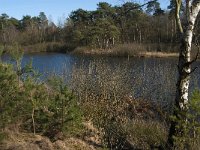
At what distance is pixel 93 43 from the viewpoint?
180ft

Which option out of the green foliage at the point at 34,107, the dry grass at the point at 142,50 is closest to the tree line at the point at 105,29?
the dry grass at the point at 142,50

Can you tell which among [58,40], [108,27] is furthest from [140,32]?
[58,40]

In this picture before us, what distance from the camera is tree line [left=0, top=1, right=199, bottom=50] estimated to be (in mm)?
56531

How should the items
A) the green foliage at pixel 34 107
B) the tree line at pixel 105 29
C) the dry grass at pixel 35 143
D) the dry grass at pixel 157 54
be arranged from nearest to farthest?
the dry grass at pixel 35 143
the green foliage at pixel 34 107
the dry grass at pixel 157 54
the tree line at pixel 105 29

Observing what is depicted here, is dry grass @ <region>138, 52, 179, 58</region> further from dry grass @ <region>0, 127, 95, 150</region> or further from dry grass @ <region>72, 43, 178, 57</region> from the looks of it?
dry grass @ <region>0, 127, 95, 150</region>

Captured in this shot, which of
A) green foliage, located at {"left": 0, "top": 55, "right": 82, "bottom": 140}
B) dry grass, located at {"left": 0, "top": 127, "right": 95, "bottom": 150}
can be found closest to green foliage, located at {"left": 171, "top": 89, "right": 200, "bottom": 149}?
dry grass, located at {"left": 0, "top": 127, "right": 95, "bottom": 150}

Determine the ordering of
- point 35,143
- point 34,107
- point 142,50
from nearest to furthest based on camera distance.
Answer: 1. point 35,143
2. point 34,107
3. point 142,50

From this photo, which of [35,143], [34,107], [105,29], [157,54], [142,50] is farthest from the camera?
[105,29]

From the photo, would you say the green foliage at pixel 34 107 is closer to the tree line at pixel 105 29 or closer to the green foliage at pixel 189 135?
the green foliage at pixel 189 135

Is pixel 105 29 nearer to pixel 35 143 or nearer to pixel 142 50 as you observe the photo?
pixel 142 50

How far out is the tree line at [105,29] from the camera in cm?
5653

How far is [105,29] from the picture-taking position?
56.8m

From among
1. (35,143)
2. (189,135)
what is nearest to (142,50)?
(189,135)

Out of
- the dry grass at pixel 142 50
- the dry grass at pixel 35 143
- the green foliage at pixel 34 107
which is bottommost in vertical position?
the dry grass at pixel 142 50
